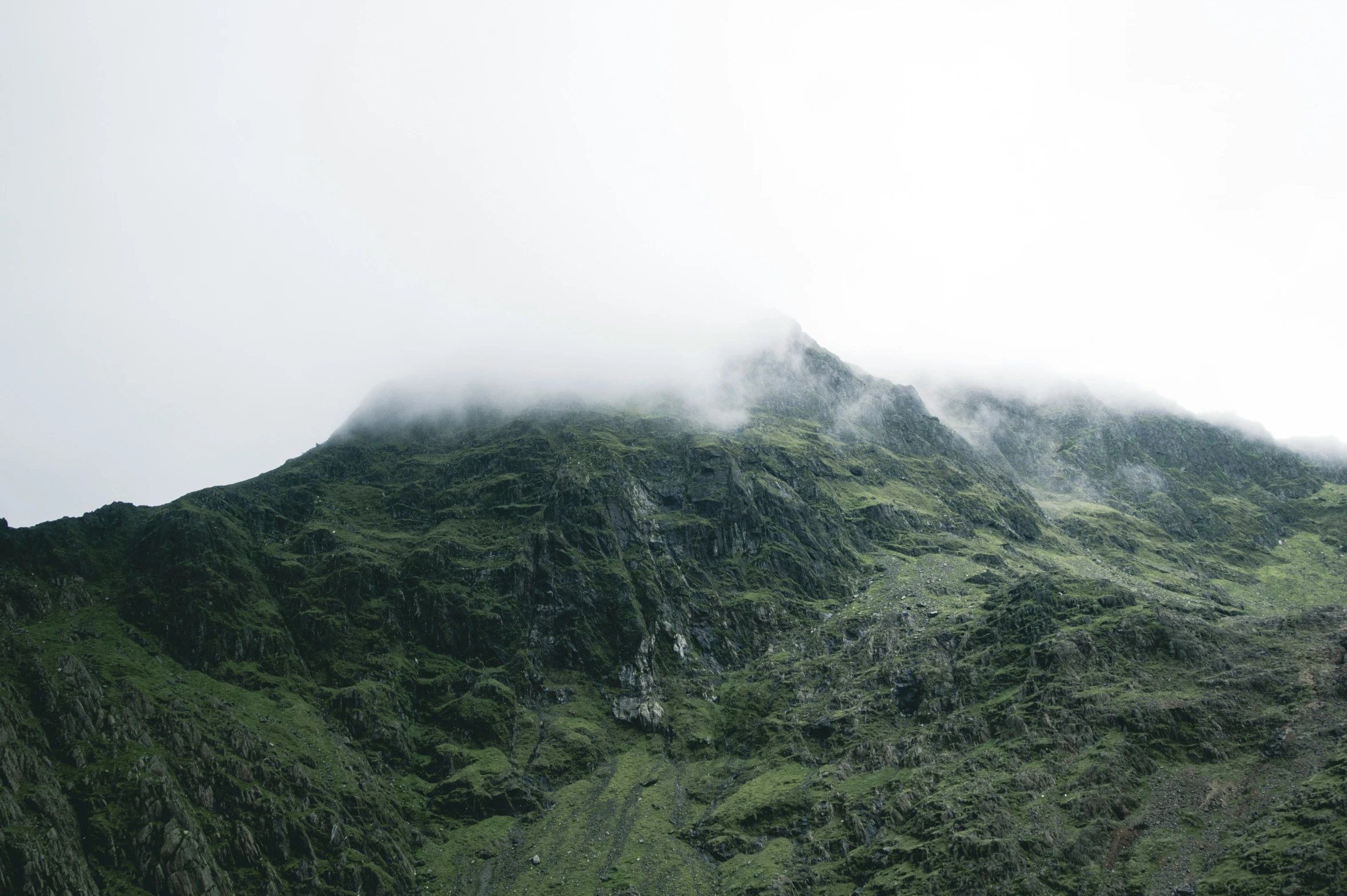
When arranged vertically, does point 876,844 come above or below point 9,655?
below

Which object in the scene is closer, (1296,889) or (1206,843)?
(1296,889)

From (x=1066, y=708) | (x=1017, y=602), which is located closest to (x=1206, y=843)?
(x=1066, y=708)

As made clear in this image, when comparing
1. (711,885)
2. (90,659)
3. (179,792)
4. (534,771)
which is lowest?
(711,885)

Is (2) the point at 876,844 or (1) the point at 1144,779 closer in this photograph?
(1) the point at 1144,779

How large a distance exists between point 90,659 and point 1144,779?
210031mm

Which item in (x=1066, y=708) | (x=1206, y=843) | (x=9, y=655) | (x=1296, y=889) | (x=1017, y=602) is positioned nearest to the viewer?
(x=1296, y=889)

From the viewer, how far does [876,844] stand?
5507 inches

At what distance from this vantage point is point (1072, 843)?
12112 centimetres

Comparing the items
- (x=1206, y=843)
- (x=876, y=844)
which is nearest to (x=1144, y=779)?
(x=1206, y=843)

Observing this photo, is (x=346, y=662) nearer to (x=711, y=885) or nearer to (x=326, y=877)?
(x=326, y=877)

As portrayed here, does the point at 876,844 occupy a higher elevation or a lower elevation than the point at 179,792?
lower

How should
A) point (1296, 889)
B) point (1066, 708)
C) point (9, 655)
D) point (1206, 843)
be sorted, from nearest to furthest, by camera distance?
1. point (1296, 889)
2. point (1206, 843)
3. point (9, 655)
4. point (1066, 708)

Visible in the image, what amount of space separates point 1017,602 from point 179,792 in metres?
188

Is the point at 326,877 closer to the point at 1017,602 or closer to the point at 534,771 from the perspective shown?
the point at 534,771
